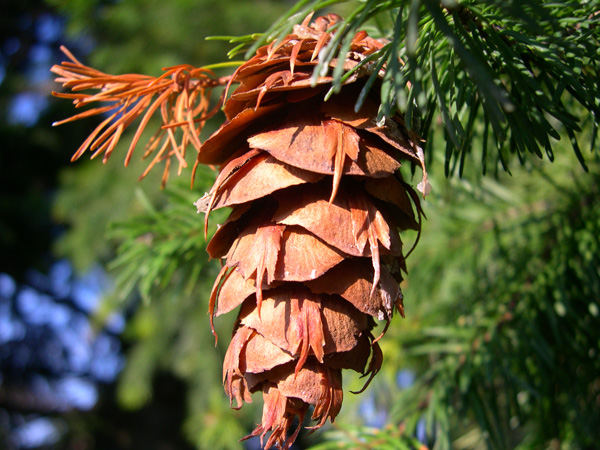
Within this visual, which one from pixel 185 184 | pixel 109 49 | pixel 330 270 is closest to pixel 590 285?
pixel 330 270

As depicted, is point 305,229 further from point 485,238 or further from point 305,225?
point 485,238

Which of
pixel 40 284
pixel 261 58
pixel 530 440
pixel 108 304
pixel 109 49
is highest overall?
pixel 109 49

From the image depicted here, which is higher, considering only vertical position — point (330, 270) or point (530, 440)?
point (330, 270)

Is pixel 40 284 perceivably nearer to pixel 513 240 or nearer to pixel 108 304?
pixel 108 304

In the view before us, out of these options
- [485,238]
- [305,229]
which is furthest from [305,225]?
[485,238]
